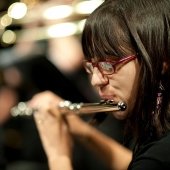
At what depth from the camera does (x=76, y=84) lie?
2221mm

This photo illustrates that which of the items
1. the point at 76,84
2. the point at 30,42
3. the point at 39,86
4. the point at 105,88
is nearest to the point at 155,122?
the point at 105,88

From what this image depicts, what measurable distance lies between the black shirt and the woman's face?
151 mm

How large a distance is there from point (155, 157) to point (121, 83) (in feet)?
0.81

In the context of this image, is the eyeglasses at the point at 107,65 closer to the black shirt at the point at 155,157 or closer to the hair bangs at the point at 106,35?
the hair bangs at the point at 106,35

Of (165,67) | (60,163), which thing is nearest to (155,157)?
(165,67)

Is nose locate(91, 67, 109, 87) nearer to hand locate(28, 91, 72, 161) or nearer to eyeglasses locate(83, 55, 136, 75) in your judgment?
eyeglasses locate(83, 55, 136, 75)

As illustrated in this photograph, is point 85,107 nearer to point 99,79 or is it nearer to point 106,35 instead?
point 99,79

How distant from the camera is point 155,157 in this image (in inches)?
42.3

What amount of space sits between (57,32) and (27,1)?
0.23 m

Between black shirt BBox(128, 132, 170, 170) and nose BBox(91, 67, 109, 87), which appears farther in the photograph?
nose BBox(91, 67, 109, 87)

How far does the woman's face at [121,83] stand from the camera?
1203 mm

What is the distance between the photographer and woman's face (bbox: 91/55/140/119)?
1.20 m

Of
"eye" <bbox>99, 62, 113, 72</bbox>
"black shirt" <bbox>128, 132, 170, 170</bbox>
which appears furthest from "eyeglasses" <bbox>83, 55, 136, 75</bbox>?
"black shirt" <bbox>128, 132, 170, 170</bbox>

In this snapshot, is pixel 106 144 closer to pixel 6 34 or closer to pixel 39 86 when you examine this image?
pixel 39 86
